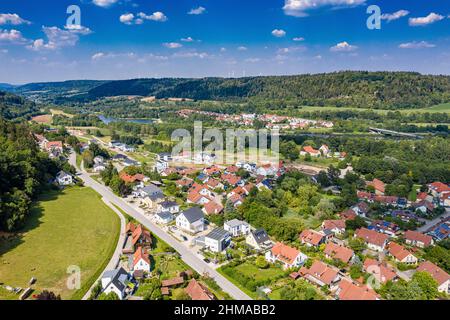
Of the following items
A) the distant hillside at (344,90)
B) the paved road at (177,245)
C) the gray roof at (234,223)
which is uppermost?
the distant hillside at (344,90)

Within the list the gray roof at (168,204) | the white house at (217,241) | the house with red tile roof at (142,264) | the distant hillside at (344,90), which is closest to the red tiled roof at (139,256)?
the house with red tile roof at (142,264)

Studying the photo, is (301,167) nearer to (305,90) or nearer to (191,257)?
(191,257)

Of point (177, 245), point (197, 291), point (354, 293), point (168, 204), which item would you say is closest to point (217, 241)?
point (177, 245)

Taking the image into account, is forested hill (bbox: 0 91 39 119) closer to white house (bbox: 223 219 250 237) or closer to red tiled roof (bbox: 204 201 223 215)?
red tiled roof (bbox: 204 201 223 215)

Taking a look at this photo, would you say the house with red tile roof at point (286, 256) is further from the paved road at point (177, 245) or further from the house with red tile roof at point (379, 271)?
the paved road at point (177, 245)

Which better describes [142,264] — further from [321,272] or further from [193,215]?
[321,272]
